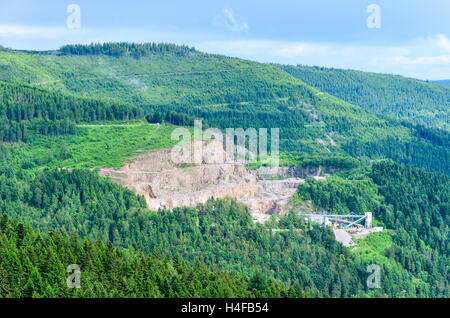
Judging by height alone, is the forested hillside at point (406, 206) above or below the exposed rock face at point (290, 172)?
below

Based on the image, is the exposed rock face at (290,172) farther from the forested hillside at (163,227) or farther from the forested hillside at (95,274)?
the forested hillside at (95,274)

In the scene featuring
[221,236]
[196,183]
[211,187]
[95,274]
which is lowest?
[221,236]

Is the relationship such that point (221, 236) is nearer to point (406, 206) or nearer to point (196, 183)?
point (196, 183)

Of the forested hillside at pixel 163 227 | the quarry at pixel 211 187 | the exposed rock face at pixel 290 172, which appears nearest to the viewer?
the forested hillside at pixel 163 227

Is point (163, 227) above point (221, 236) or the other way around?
above

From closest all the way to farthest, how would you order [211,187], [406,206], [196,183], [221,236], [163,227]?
1. [163,227]
2. [221,236]
3. [211,187]
4. [196,183]
5. [406,206]

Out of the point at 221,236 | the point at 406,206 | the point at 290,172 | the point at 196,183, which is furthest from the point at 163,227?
the point at 290,172

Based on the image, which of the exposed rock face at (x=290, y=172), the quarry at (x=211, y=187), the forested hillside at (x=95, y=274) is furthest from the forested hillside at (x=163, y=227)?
the quarry at (x=211, y=187)

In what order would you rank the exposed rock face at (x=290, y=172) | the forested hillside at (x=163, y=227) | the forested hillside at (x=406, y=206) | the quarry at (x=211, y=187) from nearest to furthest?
the forested hillside at (x=163, y=227) → the forested hillside at (x=406, y=206) → the quarry at (x=211, y=187) → the exposed rock face at (x=290, y=172)
